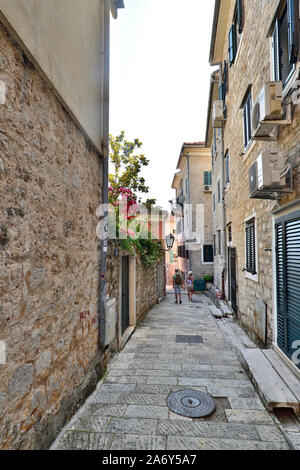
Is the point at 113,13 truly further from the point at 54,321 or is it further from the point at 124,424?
the point at 124,424

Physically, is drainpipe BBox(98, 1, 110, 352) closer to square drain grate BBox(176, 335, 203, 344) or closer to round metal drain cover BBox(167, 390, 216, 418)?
round metal drain cover BBox(167, 390, 216, 418)

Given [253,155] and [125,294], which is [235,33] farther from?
[125,294]

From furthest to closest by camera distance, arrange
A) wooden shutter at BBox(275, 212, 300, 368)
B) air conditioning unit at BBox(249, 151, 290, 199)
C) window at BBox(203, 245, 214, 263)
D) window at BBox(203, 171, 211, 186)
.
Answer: window at BBox(203, 171, 211, 186)
window at BBox(203, 245, 214, 263)
air conditioning unit at BBox(249, 151, 290, 199)
wooden shutter at BBox(275, 212, 300, 368)

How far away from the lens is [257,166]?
414cm

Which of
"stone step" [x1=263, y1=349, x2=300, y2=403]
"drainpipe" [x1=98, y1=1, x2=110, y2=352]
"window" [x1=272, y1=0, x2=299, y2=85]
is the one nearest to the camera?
"stone step" [x1=263, y1=349, x2=300, y2=403]

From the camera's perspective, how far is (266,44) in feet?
15.6

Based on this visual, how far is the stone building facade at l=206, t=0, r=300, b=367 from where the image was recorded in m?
3.61

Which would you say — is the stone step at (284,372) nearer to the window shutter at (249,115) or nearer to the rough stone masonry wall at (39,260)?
the rough stone masonry wall at (39,260)

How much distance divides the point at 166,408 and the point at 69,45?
4.52m

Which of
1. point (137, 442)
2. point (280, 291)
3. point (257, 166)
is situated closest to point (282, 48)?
point (257, 166)

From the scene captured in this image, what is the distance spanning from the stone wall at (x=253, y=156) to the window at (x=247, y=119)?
0.28 m

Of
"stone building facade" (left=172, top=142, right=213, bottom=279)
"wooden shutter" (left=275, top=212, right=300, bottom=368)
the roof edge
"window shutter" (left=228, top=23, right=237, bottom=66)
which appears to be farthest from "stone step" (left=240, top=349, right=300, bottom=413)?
"stone building facade" (left=172, top=142, right=213, bottom=279)

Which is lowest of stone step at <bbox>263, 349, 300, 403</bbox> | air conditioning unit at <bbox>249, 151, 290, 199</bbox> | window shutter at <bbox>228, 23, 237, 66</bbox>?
stone step at <bbox>263, 349, 300, 403</bbox>

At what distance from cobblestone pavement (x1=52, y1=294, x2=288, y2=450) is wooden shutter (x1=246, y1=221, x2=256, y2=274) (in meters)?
1.86
